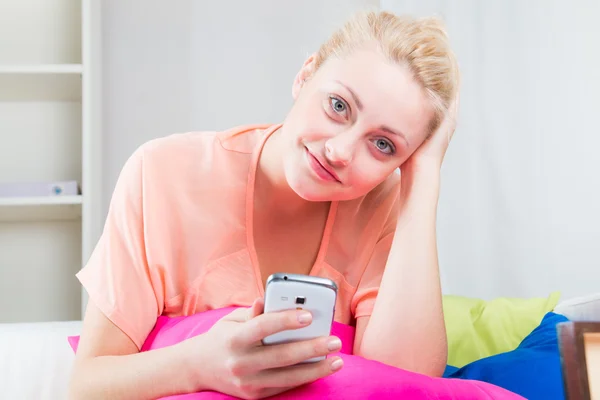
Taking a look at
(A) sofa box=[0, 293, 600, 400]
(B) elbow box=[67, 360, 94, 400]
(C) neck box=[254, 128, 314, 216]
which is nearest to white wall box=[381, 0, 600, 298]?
(A) sofa box=[0, 293, 600, 400]

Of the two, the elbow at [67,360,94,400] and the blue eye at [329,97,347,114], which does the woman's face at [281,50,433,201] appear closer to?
the blue eye at [329,97,347,114]

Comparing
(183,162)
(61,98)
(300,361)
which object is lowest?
(300,361)

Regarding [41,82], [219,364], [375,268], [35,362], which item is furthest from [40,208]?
[219,364]

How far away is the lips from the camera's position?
1087 millimetres

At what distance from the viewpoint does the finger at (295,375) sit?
2.73 feet

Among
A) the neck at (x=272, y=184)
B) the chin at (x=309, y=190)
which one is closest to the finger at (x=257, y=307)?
the chin at (x=309, y=190)

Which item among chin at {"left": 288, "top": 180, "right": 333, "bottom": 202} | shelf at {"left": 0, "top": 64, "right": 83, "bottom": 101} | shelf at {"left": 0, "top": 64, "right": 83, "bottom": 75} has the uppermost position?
shelf at {"left": 0, "top": 64, "right": 83, "bottom": 75}

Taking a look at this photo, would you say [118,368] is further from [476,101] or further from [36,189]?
[476,101]

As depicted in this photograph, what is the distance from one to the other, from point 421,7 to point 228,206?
1.50 m

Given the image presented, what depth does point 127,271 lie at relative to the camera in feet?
3.72

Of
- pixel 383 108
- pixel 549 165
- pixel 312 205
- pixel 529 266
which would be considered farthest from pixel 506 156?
pixel 383 108

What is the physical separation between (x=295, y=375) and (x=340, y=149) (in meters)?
0.38

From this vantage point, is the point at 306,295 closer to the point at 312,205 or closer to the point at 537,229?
the point at 312,205

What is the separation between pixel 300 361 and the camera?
0.82 m
